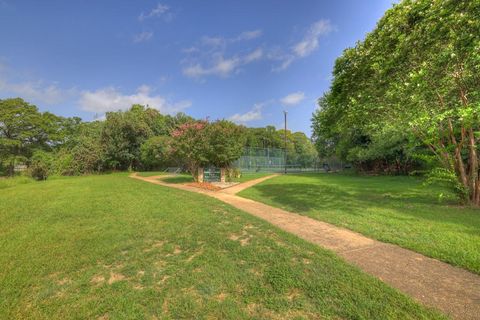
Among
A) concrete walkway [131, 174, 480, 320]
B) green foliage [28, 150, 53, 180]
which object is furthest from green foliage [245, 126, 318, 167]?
concrete walkway [131, 174, 480, 320]

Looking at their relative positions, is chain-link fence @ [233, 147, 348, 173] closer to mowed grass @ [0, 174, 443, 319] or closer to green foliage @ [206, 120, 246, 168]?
green foliage @ [206, 120, 246, 168]

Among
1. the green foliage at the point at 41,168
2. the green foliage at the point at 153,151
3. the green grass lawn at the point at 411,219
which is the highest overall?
the green foliage at the point at 153,151

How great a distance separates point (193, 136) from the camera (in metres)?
12.8

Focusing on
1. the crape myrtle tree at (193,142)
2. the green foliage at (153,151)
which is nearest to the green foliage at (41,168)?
the green foliage at (153,151)

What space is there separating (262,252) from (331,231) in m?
1.89

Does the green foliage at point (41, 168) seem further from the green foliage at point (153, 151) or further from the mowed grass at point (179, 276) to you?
the mowed grass at point (179, 276)

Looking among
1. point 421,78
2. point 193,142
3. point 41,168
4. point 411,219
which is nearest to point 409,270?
point 411,219

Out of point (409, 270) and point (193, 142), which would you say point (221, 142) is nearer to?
point (193, 142)

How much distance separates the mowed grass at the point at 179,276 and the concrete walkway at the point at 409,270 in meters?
0.25

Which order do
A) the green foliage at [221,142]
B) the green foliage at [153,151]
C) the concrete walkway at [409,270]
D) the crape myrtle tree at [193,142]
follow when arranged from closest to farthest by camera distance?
the concrete walkway at [409,270] < the crape myrtle tree at [193,142] < the green foliage at [221,142] < the green foliage at [153,151]

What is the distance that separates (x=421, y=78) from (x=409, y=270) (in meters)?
4.15

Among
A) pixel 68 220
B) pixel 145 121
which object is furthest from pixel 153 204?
pixel 145 121

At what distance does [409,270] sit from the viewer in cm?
294

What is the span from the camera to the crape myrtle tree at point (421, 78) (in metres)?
4.43
